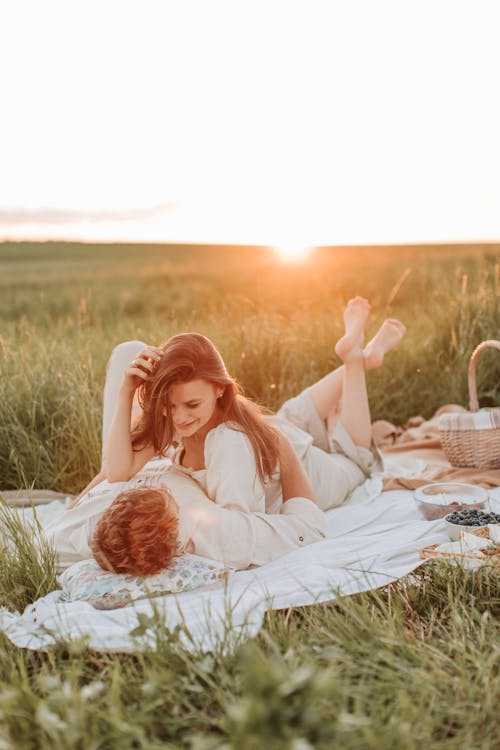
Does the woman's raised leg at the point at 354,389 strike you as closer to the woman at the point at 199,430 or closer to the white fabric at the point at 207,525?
A: the woman at the point at 199,430

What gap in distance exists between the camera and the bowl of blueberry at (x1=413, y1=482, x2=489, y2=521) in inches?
132

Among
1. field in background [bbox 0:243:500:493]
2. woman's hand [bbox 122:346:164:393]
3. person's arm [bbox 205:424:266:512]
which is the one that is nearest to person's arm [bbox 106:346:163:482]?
woman's hand [bbox 122:346:164:393]

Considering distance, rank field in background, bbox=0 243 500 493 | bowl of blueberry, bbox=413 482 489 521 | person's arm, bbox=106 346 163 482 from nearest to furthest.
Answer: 1. person's arm, bbox=106 346 163 482
2. bowl of blueberry, bbox=413 482 489 521
3. field in background, bbox=0 243 500 493

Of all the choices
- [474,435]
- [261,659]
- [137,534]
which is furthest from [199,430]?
[474,435]

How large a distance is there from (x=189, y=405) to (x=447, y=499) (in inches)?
52.3

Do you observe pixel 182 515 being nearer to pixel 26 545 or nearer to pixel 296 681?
pixel 26 545

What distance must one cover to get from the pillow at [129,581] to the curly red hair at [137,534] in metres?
0.04

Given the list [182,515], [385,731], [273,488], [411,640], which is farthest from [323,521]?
[385,731]

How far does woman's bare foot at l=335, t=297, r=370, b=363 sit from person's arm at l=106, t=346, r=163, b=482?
123 centimetres

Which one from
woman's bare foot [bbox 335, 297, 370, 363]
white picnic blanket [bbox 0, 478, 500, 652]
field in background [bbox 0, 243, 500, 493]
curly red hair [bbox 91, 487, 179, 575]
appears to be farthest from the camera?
field in background [bbox 0, 243, 500, 493]

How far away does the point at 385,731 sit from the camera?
5.66 feet

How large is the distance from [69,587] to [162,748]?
1.06m

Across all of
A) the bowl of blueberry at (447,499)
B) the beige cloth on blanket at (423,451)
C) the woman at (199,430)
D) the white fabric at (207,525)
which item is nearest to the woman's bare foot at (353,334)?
the woman at (199,430)

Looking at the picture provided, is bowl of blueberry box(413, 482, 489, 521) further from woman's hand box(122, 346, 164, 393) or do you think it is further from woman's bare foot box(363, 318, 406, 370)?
woman's hand box(122, 346, 164, 393)
